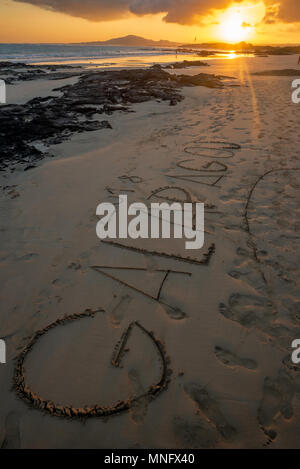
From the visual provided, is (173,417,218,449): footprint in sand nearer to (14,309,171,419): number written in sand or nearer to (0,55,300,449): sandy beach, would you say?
(0,55,300,449): sandy beach

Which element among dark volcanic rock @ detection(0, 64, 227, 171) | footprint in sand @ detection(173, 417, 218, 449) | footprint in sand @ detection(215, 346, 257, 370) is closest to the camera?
footprint in sand @ detection(173, 417, 218, 449)

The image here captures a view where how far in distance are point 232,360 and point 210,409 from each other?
0.40 meters

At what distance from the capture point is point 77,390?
5.91 ft

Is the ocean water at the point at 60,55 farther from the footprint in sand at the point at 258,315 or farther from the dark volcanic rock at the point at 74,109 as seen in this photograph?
the footprint in sand at the point at 258,315

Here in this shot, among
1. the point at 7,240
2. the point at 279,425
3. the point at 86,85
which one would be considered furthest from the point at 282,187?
the point at 86,85

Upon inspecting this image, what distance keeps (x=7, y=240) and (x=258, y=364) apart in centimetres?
316

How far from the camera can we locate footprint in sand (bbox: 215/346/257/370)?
1.88 meters

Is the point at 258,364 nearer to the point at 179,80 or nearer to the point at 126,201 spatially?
the point at 126,201

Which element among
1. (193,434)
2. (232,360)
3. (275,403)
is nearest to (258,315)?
(232,360)

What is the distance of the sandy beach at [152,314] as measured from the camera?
1630 mm

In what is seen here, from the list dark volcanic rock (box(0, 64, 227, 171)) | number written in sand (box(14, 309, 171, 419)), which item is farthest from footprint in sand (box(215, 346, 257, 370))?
dark volcanic rock (box(0, 64, 227, 171))

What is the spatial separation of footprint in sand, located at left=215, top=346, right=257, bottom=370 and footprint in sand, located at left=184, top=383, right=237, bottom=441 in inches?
11.2

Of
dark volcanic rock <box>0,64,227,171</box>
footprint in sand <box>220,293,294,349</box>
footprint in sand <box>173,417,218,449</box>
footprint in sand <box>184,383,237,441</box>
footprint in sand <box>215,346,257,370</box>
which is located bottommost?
footprint in sand <box>173,417,218,449</box>

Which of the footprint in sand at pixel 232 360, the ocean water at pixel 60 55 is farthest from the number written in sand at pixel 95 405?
the ocean water at pixel 60 55
